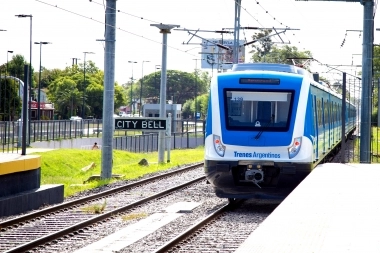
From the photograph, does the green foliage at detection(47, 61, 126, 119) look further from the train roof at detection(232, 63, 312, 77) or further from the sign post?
the train roof at detection(232, 63, 312, 77)

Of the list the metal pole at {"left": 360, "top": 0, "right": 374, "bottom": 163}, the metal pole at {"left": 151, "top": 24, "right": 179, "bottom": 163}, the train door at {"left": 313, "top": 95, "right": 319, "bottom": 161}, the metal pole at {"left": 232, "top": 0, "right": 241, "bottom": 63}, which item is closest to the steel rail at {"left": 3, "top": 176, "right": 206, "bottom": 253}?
the train door at {"left": 313, "top": 95, "right": 319, "bottom": 161}

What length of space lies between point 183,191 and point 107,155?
415 centimetres

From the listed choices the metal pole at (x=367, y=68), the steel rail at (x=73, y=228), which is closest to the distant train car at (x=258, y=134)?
the steel rail at (x=73, y=228)

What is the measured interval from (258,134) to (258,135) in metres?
0.02

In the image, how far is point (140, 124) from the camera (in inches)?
1056

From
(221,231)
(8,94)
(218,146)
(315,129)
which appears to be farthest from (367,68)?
(8,94)

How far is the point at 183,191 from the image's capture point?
21.2m

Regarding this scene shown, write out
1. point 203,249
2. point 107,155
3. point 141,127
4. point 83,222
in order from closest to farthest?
point 203,249, point 83,222, point 107,155, point 141,127

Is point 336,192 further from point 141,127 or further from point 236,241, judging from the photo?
point 141,127

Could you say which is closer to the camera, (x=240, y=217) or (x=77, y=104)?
(x=240, y=217)

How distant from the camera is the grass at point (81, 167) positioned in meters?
24.7

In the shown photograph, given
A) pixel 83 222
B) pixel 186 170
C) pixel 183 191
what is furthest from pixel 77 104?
pixel 83 222

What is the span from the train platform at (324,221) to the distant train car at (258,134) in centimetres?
87

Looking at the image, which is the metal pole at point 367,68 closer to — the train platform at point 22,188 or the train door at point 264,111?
the train door at point 264,111
